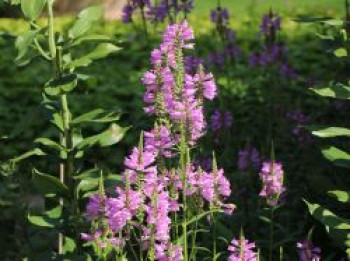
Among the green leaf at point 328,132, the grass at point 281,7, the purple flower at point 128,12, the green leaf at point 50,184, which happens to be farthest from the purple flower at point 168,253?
the grass at point 281,7

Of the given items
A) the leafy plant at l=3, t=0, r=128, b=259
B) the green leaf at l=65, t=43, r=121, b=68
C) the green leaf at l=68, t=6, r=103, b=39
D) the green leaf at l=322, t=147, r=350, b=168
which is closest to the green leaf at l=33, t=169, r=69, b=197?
the leafy plant at l=3, t=0, r=128, b=259

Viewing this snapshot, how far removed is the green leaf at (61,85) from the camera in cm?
329

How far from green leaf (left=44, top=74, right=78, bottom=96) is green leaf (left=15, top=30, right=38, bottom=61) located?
252mm

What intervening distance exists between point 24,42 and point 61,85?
0.96 feet

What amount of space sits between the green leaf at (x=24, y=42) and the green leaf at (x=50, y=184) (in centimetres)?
55

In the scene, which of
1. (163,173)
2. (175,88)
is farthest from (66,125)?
(175,88)

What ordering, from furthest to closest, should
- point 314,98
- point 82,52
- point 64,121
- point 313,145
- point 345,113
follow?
point 82,52
point 314,98
point 345,113
point 313,145
point 64,121

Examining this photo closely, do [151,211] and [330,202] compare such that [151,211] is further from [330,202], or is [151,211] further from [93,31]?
[93,31]

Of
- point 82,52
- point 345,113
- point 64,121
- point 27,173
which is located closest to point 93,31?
point 82,52

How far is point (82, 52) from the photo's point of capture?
955cm

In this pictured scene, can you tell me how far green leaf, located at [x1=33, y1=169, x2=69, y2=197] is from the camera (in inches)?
→ 133

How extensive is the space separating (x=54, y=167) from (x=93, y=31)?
21.3 feet

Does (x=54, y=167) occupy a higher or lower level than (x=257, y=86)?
higher

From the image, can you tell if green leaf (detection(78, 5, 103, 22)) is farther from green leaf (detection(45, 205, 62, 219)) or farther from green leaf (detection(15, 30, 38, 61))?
green leaf (detection(45, 205, 62, 219))
